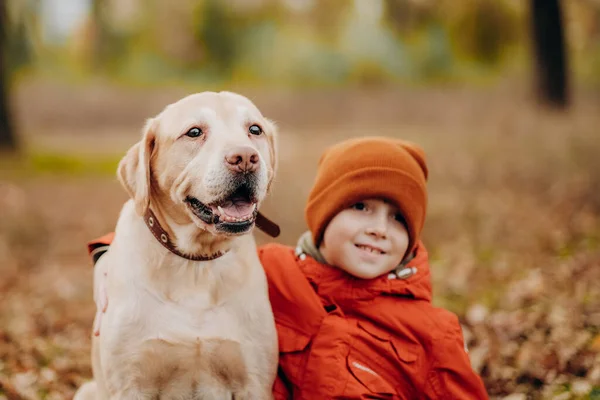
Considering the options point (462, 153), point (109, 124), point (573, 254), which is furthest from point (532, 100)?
point (109, 124)

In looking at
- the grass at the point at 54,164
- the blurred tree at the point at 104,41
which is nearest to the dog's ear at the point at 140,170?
the grass at the point at 54,164

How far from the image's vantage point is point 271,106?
47.1 ft

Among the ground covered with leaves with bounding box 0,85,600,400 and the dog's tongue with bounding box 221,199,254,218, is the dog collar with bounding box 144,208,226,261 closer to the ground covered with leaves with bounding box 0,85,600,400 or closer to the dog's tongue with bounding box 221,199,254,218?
the dog's tongue with bounding box 221,199,254,218

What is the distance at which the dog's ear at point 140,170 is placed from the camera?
2.67 m

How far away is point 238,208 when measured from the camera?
8.64 feet

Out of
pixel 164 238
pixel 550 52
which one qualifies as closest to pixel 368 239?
pixel 164 238

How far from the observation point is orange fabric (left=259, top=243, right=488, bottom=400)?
2900 mm

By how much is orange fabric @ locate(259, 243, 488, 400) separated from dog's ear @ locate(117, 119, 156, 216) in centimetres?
79

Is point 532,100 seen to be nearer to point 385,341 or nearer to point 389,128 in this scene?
point 389,128

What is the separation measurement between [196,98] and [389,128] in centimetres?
997

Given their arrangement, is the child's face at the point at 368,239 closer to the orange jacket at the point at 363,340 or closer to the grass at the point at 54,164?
the orange jacket at the point at 363,340

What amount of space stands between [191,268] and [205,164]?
1.52 feet

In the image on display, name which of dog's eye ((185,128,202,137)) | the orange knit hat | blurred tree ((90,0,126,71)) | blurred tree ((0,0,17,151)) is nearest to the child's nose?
the orange knit hat

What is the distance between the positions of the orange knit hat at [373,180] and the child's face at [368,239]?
6 centimetres
